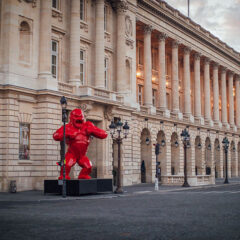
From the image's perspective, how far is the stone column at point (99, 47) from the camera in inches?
1625

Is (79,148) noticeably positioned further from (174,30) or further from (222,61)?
(222,61)

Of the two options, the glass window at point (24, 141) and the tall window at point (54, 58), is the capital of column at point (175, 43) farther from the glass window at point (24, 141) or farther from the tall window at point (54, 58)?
the glass window at point (24, 141)

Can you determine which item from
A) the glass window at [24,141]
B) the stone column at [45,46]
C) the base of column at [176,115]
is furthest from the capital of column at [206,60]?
the glass window at [24,141]

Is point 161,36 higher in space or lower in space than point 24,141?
higher

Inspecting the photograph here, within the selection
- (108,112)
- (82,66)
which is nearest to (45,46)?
(82,66)

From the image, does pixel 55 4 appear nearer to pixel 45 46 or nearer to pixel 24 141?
pixel 45 46

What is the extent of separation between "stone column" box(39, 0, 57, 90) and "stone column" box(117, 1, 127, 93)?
9801 mm

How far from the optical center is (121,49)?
44469 mm

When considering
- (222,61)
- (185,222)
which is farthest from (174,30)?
(185,222)

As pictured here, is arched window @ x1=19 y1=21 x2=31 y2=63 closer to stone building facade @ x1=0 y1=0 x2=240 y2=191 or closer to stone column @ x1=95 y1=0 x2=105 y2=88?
stone building facade @ x1=0 y1=0 x2=240 y2=191

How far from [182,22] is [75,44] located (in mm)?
23879

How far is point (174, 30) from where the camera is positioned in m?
58.1

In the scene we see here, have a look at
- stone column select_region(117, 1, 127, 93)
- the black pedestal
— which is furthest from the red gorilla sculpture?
stone column select_region(117, 1, 127, 93)

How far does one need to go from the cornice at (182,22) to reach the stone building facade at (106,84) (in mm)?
174
